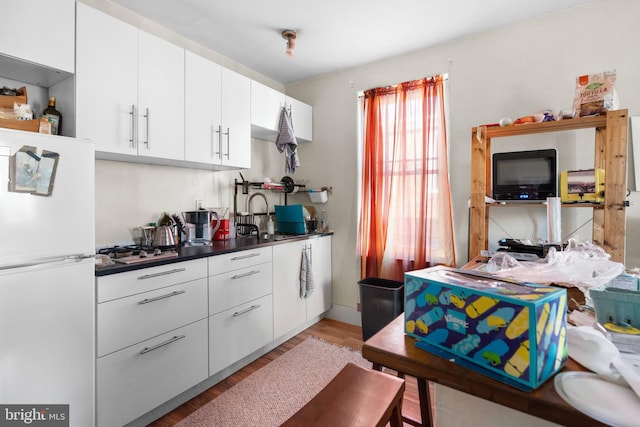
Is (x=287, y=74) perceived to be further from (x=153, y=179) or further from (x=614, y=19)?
(x=614, y=19)

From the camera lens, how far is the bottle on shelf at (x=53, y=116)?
65.8 inches

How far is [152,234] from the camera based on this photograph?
2.28 metres

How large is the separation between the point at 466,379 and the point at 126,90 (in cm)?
228

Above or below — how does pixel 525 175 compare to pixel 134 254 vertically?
above

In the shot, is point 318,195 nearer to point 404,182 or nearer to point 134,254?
point 404,182

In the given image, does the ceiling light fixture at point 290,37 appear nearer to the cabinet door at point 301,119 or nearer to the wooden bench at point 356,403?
the cabinet door at point 301,119

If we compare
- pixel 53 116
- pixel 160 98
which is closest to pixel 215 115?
pixel 160 98

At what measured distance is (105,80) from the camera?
181 cm

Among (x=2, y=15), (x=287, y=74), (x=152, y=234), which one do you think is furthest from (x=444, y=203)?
(x=2, y=15)

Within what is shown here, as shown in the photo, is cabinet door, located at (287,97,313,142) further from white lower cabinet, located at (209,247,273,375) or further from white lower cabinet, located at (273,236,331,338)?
white lower cabinet, located at (209,247,273,375)

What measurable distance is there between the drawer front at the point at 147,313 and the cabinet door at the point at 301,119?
194 centimetres

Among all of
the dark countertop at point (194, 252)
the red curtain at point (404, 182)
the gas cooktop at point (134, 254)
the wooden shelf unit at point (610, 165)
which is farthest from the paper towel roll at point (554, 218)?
the gas cooktop at point (134, 254)

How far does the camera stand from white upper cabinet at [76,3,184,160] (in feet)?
5.67

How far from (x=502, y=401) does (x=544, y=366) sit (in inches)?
4.1
